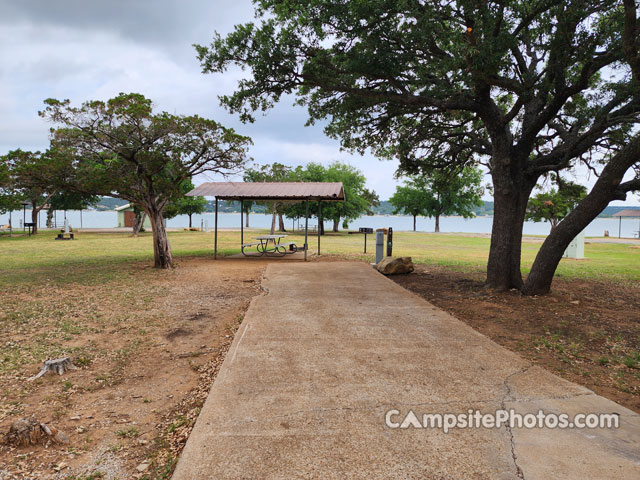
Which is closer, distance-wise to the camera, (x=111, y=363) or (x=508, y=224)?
(x=111, y=363)

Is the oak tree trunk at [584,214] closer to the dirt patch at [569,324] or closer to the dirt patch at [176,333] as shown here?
the dirt patch at [569,324]

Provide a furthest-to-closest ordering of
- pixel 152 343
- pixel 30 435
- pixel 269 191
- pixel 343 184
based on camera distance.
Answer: pixel 343 184 < pixel 269 191 < pixel 152 343 < pixel 30 435

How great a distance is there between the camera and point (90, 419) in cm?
336

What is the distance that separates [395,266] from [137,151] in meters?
8.62

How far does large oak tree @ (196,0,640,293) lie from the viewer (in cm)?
671

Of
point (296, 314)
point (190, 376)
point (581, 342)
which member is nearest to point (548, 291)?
point (581, 342)

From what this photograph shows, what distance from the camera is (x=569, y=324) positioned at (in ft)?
21.3

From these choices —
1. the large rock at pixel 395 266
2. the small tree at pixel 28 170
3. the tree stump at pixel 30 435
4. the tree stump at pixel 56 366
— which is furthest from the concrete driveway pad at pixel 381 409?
the small tree at pixel 28 170

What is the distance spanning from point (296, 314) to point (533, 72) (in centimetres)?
773

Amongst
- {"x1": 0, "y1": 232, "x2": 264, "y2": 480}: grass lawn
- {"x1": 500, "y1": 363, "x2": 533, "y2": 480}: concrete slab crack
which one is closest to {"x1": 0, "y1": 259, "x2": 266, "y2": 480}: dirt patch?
{"x1": 0, "y1": 232, "x2": 264, "y2": 480}: grass lawn

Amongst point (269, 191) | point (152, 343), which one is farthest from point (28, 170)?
point (152, 343)

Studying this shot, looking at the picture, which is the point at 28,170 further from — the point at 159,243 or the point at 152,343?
the point at 152,343

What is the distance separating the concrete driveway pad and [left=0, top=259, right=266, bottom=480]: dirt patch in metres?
0.39

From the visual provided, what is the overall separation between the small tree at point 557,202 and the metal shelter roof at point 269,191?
7.69 meters
